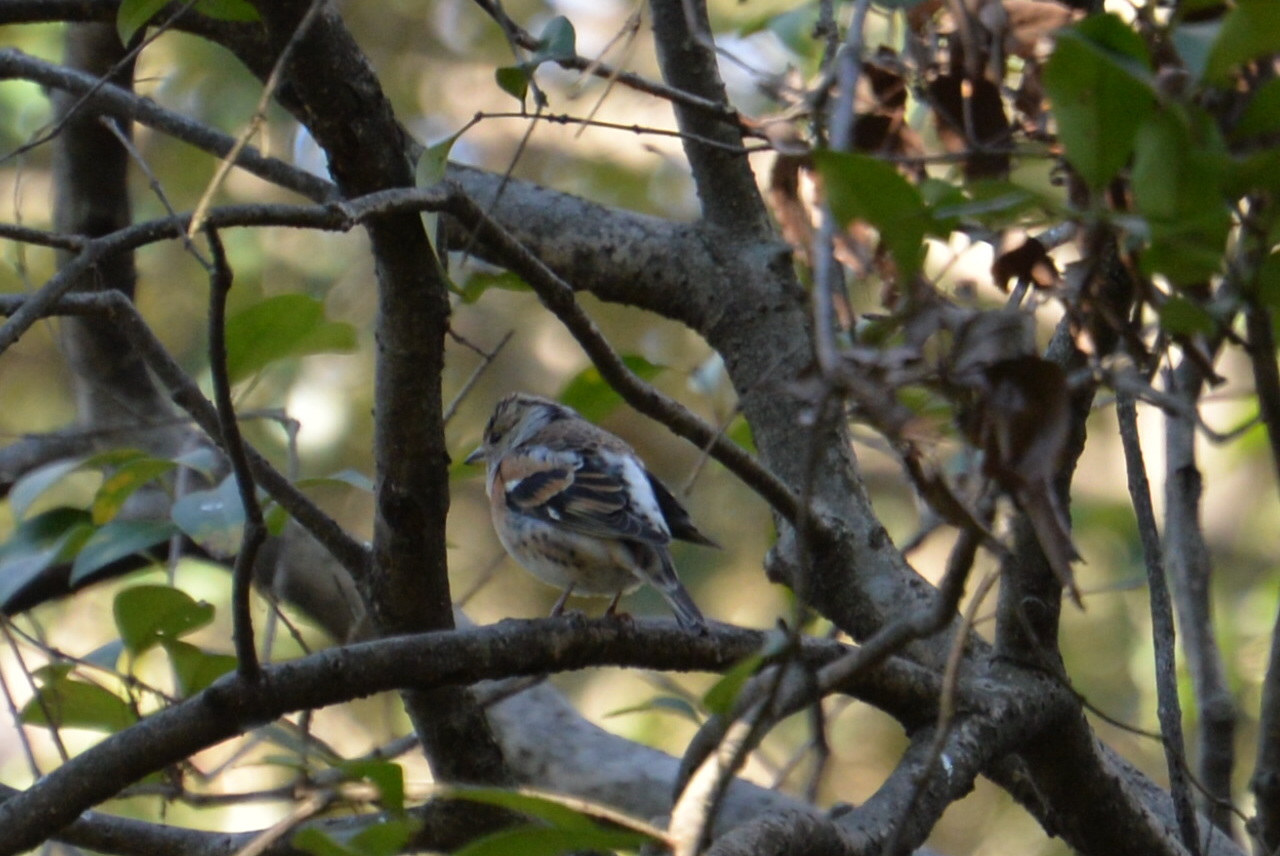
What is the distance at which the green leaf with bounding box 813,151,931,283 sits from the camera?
1205 millimetres

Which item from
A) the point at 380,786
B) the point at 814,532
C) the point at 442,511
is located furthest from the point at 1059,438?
the point at 814,532

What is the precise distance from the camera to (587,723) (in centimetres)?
400

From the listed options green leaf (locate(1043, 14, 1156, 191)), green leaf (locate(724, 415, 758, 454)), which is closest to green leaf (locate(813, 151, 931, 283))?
green leaf (locate(1043, 14, 1156, 191))

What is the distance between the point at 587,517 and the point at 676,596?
65 cm

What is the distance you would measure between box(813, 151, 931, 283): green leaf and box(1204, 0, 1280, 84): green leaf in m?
0.28

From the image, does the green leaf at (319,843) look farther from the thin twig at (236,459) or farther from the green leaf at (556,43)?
the green leaf at (556,43)

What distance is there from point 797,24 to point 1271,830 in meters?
2.06

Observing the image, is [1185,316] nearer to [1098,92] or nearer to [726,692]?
[1098,92]

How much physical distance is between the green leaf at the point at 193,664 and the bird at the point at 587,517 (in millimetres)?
1160

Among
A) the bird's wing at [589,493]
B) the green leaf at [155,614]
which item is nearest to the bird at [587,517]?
the bird's wing at [589,493]

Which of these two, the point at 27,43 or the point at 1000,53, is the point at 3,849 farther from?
the point at 27,43

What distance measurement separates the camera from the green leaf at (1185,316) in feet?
4.00

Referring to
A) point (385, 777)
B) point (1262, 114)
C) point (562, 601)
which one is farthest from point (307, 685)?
point (562, 601)

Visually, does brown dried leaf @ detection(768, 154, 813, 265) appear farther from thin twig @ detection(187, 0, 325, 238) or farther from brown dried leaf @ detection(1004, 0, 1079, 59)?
thin twig @ detection(187, 0, 325, 238)
